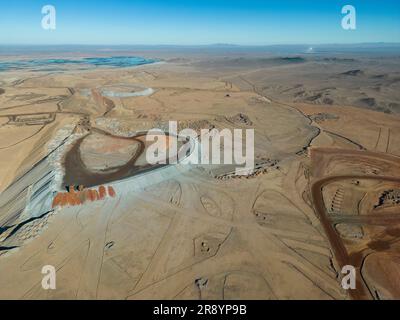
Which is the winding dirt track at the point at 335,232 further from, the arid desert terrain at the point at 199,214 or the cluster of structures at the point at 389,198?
the cluster of structures at the point at 389,198

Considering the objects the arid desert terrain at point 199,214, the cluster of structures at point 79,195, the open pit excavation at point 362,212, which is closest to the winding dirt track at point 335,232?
the open pit excavation at point 362,212

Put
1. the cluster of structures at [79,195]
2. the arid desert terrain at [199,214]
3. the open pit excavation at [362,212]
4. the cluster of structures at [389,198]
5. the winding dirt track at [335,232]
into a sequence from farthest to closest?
the cluster of structures at [389,198]
the cluster of structures at [79,195]
the open pit excavation at [362,212]
the arid desert terrain at [199,214]
the winding dirt track at [335,232]

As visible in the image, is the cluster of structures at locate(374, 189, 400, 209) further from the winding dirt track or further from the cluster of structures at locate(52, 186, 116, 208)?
the cluster of structures at locate(52, 186, 116, 208)

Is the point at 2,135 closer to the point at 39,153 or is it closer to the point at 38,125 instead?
the point at 38,125

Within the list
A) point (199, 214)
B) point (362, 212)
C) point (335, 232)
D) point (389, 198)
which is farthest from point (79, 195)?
point (389, 198)
